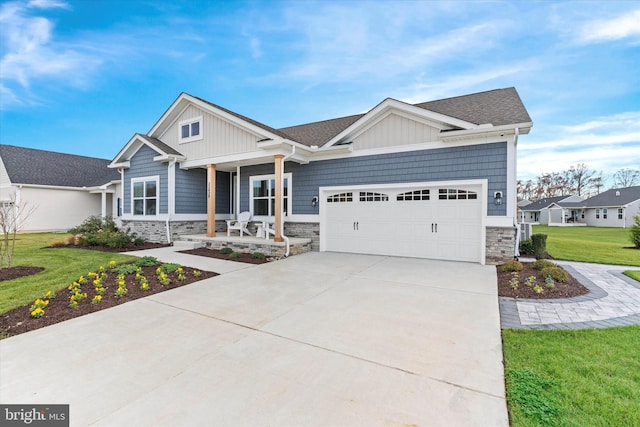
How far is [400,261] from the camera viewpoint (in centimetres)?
852

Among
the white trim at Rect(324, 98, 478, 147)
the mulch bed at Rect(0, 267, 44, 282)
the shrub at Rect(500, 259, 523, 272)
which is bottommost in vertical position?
the mulch bed at Rect(0, 267, 44, 282)

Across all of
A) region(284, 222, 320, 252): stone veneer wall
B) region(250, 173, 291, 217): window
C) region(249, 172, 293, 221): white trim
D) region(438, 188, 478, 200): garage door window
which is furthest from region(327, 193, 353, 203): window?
region(438, 188, 478, 200): garage door window

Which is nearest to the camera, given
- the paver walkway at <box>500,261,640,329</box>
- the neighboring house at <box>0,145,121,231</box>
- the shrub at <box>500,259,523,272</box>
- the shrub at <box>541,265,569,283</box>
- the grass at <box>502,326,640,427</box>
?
the grass at <box>502,326,640,427</box>

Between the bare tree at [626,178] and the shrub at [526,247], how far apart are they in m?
53.0

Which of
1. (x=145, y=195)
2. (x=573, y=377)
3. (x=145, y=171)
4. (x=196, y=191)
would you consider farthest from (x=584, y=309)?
(x=145, y=171)

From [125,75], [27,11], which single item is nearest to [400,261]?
[27,11]

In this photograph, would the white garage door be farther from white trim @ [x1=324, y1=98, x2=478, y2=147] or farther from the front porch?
white trim @ [x1=324, y1=98, x2=478, y2=147]

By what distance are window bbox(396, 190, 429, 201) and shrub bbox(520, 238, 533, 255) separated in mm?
→ 3989

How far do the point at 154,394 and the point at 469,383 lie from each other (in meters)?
2.82

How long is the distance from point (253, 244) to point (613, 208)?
41.5m

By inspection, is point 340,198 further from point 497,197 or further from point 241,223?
point 497,197

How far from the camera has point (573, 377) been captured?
262cm

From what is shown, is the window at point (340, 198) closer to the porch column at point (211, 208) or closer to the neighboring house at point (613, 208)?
the porch column at point (211, 208)

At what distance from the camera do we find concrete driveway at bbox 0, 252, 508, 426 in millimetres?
2223
